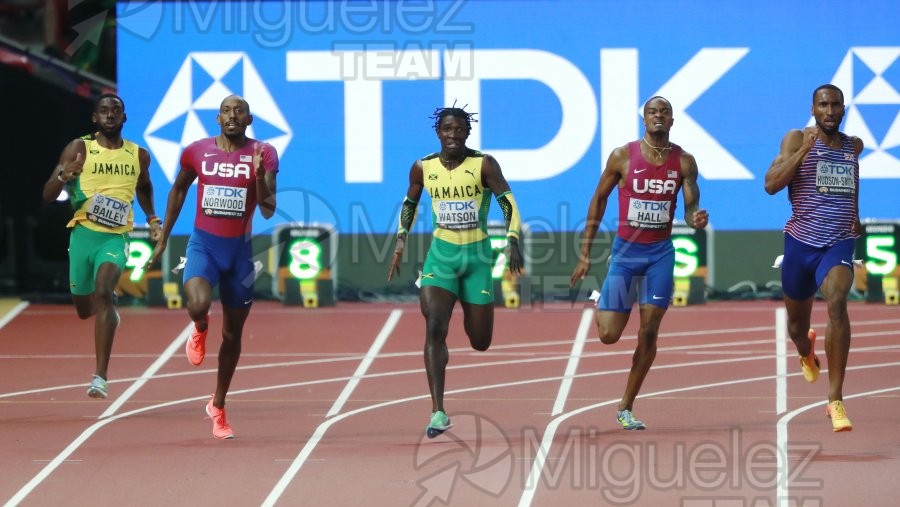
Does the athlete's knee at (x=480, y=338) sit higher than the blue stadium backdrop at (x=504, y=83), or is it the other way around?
the blue stadium backdrop at (x=504, y=83)

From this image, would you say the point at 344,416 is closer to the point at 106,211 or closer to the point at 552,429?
the point at 552,429

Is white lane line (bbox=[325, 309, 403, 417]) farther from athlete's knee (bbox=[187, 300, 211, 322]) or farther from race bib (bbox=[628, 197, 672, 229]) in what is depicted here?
race bib (bbox=[628, 197, 672, 229])

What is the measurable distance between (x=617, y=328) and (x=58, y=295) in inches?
385

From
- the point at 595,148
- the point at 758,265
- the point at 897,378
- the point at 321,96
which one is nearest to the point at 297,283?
the point at 321,96

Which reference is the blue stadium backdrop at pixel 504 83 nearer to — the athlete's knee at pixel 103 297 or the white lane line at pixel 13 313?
the white lane line at pixel 13 313

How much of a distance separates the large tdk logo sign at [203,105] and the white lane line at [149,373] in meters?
2.54

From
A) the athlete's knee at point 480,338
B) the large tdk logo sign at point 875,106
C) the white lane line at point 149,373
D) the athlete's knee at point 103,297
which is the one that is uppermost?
the large tdk logo sign at point 875,106

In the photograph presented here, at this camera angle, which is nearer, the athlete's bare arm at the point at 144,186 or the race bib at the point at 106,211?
the race bib at the point at 106,211

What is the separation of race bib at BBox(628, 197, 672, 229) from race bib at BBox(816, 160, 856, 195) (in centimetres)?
98

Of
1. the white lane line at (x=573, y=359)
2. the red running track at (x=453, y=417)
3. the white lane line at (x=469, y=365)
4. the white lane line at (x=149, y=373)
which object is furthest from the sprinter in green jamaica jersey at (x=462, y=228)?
the white lane line at (x=469, y=365)

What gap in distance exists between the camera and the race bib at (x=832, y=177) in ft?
33.6

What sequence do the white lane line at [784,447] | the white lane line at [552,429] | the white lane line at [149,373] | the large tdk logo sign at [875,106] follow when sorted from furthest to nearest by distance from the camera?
the large tdk logo sign at [875,106]
the white lane line at [149,373]
the white lane line at [552,429]
the white lane line at [784,447]

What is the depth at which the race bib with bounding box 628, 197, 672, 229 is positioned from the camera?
10.5 meters

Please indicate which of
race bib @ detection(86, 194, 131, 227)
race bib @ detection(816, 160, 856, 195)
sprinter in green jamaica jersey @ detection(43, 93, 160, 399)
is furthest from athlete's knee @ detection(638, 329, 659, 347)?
race bib @ detection(86, 194, 131, 227)
